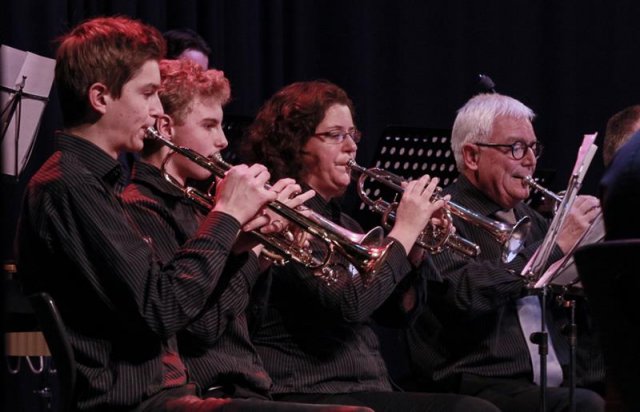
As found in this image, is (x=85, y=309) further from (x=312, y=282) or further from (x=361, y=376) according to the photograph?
(x=361, y=376)

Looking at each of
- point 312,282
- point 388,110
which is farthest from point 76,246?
point 388,110

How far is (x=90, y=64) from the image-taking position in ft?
8.30

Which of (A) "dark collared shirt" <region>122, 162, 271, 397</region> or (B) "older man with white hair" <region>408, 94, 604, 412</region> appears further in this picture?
(B) "older man with white hair" <region>408, 94, 604, 412</region>

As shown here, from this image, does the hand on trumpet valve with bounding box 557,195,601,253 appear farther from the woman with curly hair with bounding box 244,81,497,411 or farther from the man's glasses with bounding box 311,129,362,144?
the man's glasses with bounding box 311,129,362,144

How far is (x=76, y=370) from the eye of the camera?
2.22 metres

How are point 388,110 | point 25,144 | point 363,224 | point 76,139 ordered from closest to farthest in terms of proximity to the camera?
point 76,139, point 25,144, point 363,224, point 388,110


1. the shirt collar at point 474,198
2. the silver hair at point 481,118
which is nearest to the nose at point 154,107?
the shirt collar at point 474,198

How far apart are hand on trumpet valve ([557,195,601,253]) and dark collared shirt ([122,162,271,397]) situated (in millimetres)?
1370

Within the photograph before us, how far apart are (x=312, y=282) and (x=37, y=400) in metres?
2.11

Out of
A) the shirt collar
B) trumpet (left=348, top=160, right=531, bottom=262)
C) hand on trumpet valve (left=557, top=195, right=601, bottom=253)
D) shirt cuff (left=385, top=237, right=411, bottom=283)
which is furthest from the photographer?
the shirt collar

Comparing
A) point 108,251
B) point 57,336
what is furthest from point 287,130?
point 57,336

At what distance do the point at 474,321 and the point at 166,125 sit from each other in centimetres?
140

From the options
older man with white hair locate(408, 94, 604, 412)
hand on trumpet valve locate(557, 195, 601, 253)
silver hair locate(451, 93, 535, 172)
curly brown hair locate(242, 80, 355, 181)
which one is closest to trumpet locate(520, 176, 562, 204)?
older man with white hair locate(408, 94, 604, 412)

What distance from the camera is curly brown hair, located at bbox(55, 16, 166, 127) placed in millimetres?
2521
